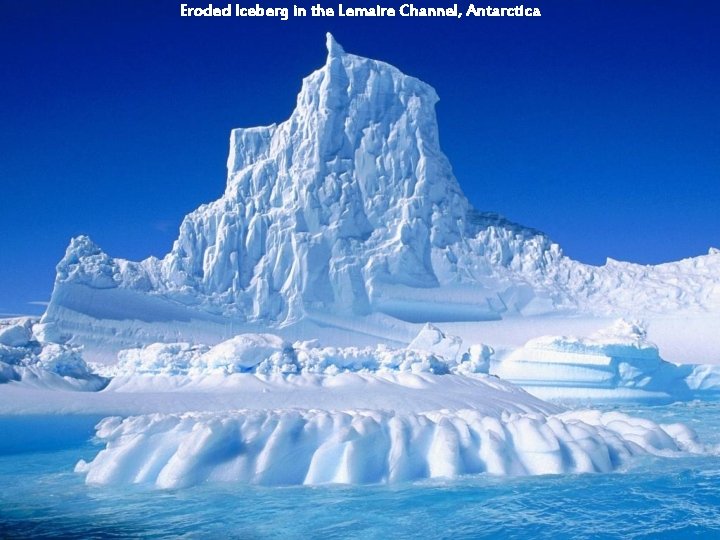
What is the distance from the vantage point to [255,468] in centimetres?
703

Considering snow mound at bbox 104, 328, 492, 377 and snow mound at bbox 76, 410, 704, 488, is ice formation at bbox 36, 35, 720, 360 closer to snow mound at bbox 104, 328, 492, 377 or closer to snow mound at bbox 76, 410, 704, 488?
snow mound at bbox 104, 328, 492, 377

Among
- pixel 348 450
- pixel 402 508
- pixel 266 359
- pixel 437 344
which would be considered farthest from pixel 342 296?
pixel 402 508

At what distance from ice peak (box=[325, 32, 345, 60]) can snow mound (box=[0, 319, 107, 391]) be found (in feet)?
63.2

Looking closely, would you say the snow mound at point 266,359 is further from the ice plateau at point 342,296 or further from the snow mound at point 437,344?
the snow mound at point 437,344

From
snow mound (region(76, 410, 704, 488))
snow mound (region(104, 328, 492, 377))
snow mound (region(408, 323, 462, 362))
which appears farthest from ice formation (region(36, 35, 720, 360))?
snow mound (region(76, 410, 704, 488))

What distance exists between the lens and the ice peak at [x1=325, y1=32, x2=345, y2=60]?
3198 centimetres

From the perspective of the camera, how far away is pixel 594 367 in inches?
882

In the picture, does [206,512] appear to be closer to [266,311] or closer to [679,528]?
[679,528]

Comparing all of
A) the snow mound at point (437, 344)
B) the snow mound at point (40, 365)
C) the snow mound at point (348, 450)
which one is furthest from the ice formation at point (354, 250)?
the snow mound at point (348, 450)

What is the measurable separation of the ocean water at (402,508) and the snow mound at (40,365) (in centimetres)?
914

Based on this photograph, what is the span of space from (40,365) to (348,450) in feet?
40.5

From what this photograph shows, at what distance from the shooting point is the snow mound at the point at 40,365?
630 inches

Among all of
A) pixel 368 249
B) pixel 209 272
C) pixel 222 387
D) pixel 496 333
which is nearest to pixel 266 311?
pixel 209 272

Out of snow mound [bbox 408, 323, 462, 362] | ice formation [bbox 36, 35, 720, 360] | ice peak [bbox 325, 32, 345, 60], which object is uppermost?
ice peak [bbox 325, 32, 345, 60]
